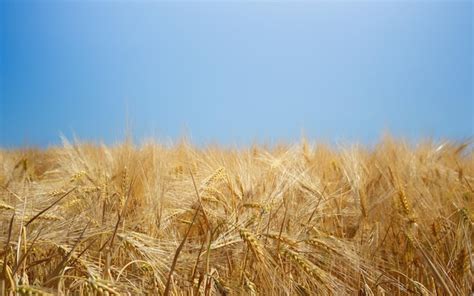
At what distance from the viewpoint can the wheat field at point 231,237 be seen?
121 centimetres

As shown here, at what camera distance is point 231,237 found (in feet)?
4.33

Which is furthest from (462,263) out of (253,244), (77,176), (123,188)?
(77,176)

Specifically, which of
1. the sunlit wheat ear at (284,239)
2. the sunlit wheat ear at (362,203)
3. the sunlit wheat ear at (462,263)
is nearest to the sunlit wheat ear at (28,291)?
the sunlit wheat ear at (284,239)

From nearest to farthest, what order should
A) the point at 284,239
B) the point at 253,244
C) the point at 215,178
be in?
the point at 253,244 → the point at 284,239 → the point at 215,178

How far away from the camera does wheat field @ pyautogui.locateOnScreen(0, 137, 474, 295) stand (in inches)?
47.5

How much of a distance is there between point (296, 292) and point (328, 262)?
0.17 m

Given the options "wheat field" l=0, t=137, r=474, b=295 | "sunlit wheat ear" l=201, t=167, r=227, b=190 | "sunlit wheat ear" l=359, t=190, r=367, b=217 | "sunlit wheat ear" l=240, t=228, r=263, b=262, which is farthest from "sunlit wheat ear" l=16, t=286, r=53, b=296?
"sunlit wheat ear" l=359, t=190, r=367, b=217

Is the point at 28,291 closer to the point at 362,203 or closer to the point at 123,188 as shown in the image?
the point at 123,188

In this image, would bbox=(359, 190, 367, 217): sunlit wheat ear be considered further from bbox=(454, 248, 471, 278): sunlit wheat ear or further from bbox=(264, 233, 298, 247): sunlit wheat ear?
bbox=(264, 233, 298, 247): sunlit wheat ear

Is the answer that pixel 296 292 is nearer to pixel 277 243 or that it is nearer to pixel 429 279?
pixel 277 243

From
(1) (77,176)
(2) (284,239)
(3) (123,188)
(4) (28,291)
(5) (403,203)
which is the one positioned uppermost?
(1) (77,176)

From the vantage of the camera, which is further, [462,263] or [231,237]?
[462,263]

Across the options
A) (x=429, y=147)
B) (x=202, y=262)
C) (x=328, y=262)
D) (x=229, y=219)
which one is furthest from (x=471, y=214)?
(x=429, y=147)

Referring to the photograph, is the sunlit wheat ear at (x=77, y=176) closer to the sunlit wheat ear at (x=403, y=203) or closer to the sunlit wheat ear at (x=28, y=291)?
the sunlit wheat ear at (x=28, y=291)
